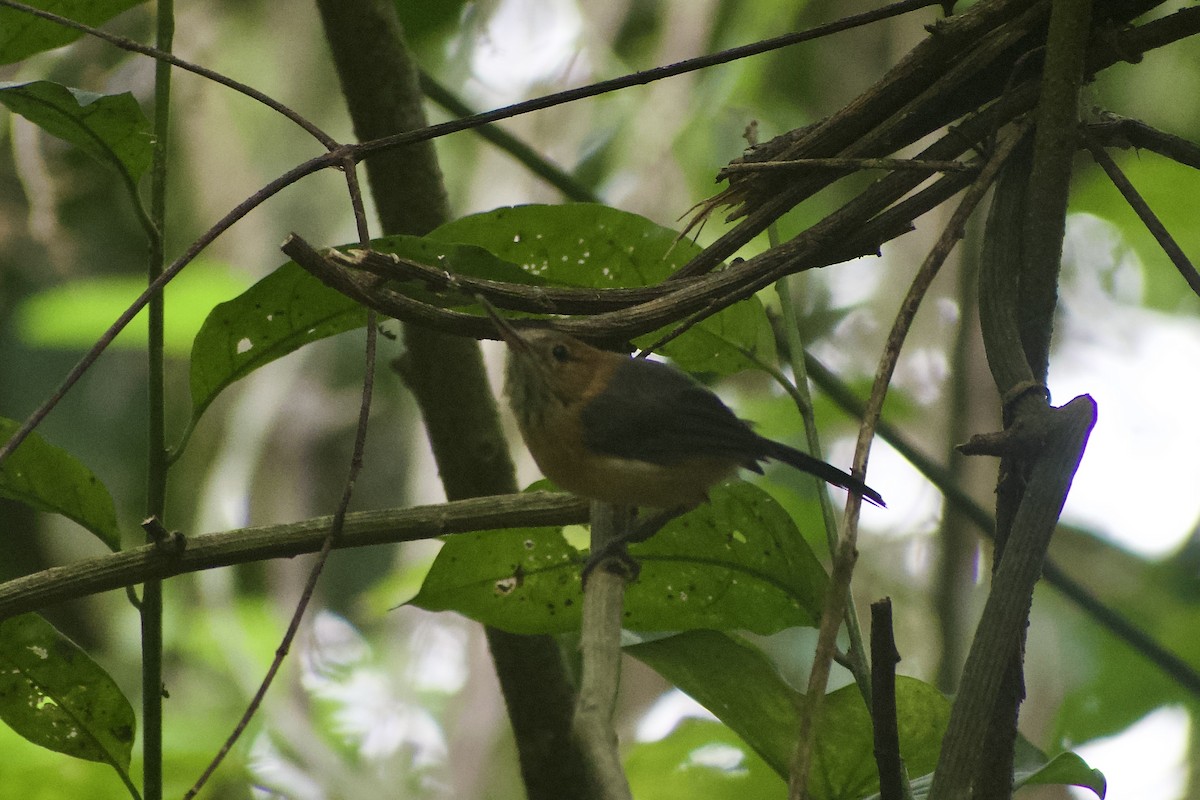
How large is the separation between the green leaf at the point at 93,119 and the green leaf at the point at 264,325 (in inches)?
9.3

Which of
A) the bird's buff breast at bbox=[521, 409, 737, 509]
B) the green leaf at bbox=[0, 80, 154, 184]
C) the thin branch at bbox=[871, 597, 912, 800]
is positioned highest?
the green leaf at bbox=[0, 80, 154, 184]

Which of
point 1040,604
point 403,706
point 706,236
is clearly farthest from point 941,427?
point 403,706

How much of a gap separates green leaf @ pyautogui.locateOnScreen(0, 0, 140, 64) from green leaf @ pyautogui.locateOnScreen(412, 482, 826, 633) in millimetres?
962

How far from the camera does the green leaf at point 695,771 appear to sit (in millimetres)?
1860

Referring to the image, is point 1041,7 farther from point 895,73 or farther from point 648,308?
point 648,308

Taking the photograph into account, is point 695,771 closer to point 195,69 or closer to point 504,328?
point 504,328

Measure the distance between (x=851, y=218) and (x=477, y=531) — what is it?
0.63 meters

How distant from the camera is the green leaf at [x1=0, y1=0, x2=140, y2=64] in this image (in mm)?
1673

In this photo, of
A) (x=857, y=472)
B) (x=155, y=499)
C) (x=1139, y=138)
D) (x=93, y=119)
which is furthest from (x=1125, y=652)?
(x=93, y=119)

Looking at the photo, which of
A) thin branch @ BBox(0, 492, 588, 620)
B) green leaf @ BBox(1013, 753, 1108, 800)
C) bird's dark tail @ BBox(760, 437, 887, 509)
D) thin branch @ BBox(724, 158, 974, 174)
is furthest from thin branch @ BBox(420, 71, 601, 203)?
green leaf @ BBox(1013, 753, 1108, 800)

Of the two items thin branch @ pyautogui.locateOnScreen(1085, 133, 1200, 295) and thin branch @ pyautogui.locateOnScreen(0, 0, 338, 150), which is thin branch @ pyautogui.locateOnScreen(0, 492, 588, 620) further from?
thin branch @ pyautogui.locateOnScreen(1085, 133, 1200, 295)

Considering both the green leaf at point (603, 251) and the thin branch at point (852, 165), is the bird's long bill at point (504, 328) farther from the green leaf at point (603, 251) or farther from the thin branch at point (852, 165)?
the thin branch at point (852, 165)

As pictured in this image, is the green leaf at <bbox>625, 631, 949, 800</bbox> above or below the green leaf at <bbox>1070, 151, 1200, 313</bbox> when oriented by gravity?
below

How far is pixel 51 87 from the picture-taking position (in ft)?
4.67
